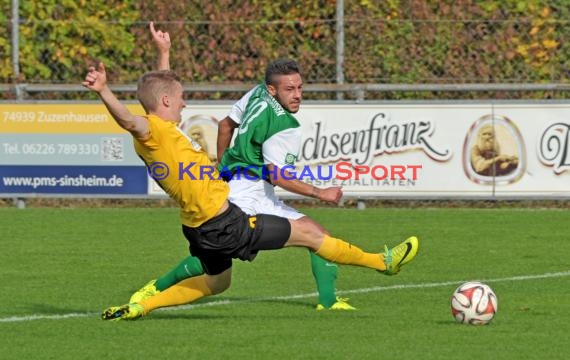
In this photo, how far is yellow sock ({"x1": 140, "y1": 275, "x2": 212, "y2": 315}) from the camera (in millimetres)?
8633

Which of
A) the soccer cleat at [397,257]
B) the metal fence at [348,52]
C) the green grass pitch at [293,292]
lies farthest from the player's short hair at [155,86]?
the metal fence at [348,52]

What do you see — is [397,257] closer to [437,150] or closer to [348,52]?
[437,150]

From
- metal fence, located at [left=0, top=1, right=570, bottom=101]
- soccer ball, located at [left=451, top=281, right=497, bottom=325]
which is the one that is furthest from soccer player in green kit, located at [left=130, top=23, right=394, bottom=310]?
metal fence, located at [left=0, top=1, right=570, bottom=101]

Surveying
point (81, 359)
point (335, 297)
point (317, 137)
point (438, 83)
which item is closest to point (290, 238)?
point (335, 297)

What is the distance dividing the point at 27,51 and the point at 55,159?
208cm

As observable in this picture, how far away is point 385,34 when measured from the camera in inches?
682

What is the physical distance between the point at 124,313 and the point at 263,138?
1422 millimetres

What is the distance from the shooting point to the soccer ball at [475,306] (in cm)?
819

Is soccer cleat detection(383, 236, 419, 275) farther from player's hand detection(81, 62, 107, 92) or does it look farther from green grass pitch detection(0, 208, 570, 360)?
player's hand detection(81, 62, 107, 92)

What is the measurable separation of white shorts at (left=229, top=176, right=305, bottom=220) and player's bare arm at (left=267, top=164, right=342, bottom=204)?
0.13 metres

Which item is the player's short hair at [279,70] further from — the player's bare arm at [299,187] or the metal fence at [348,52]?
the metal fence at [348,52]

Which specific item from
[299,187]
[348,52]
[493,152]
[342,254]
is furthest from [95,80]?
[348,52]

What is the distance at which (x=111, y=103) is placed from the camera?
747 centimetres

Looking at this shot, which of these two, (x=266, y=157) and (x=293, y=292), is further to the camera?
(x=293, y=292)
